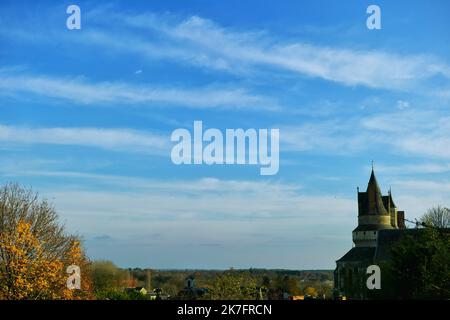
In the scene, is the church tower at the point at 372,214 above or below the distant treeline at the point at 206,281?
above

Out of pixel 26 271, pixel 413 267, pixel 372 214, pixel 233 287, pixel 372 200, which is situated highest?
pixel 372 200

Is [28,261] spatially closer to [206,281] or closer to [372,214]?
[206,281]

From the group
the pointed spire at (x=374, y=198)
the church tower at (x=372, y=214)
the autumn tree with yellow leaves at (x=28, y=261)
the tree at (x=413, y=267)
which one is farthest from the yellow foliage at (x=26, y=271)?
the pointed spire at (x=374, y=198)

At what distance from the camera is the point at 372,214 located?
107312mm

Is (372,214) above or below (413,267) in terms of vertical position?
above

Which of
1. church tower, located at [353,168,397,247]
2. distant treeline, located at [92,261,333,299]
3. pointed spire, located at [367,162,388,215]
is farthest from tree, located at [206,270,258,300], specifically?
pointed spire, located at [367,162,388,215]

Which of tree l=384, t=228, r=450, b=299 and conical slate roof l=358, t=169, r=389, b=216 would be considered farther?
conical slate roof l=358, t=169, r=389, b=216

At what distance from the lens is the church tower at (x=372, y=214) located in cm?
10600

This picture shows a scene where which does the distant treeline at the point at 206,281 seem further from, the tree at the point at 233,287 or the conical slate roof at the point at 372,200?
the conical slate roof at the point at 372,200

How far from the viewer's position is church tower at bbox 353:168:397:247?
348 feet

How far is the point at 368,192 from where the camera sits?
10975 centimetres

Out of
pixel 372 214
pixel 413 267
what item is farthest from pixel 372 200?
pixel 413 267

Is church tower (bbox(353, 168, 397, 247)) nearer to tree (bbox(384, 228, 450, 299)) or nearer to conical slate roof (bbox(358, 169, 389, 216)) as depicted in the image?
conical slate roof (bbox(358, 169, 389, 216))

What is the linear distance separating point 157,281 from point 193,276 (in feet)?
62.4
